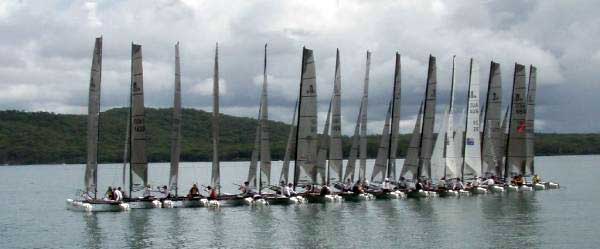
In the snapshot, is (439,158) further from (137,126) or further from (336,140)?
(137,126)

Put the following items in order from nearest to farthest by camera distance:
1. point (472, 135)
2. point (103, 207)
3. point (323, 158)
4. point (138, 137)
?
point (103, 207) < point (138, 137) < point (323, 158) < point (472, 135)

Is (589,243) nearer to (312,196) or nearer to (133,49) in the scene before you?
(312,196)

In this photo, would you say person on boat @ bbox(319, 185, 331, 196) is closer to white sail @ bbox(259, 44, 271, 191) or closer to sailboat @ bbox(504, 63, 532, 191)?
white sail @ bbox(259, 44, 271, 191)

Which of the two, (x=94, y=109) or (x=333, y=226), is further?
(x=94, y=109)

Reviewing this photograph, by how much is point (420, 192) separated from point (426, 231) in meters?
17.6

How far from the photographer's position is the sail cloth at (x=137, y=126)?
51250 millimetres

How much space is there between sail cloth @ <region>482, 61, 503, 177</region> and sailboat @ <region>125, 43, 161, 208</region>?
88.1 feet

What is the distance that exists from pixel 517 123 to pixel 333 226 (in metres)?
27.8

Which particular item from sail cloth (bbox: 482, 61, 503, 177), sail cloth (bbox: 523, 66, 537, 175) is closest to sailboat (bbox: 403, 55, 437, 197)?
sail cloth (bbox: 482, 61, 503, 177)

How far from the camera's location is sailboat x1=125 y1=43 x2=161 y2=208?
5119cm

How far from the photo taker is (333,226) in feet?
147

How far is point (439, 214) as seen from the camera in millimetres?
50312

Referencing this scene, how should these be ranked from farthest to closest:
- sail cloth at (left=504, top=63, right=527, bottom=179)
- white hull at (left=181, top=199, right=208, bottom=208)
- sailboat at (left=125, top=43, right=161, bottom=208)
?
sail cloth at (left=504, top=63, right=527, bottom=179), white hull at (left=181, top=199, right=208, bottom=208), sailboat at (left=125, top=43, right=161, bottom=208)

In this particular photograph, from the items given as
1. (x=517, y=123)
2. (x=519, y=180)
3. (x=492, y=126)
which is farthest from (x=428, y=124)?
(x=519, y=180)
